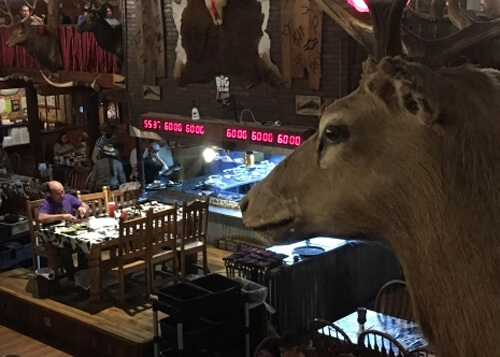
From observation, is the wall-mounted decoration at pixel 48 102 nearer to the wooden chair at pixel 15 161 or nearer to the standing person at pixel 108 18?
the wooden chair at pixel 15 161

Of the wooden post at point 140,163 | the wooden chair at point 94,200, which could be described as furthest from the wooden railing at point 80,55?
the wooden chair at point 94,200

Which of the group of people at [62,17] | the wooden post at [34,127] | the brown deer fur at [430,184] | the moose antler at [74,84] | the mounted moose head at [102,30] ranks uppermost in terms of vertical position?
the group of people at [62,17]

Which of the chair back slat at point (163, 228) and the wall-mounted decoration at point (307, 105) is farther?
the wall-mounted decoration at point (307, 105)

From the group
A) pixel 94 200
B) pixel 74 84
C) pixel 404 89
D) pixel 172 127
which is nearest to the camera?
pixel 404 89

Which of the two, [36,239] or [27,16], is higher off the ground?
[27,16]

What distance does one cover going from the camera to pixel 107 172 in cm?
962

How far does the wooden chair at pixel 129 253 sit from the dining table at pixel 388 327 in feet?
8.31

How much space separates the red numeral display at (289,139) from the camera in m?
7.46

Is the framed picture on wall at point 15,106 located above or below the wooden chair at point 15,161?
above

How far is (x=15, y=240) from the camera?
8.70 m

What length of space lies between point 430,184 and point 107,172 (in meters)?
8.76

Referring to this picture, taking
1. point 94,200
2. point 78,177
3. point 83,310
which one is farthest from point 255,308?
point 78,177

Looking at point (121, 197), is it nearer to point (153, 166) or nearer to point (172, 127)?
point (172, 127)

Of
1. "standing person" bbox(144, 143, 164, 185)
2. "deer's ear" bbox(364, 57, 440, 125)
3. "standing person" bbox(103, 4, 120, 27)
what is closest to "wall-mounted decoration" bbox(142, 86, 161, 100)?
"standing person" bbox(144, 143, 164, 185)
